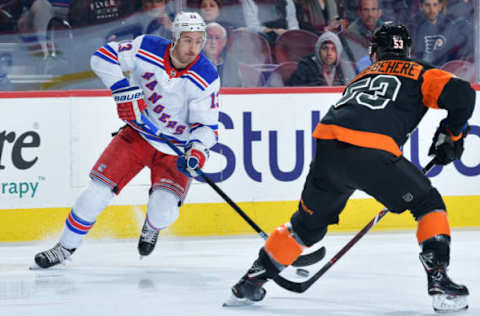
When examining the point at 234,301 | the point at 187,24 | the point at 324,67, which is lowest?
the point at 234,301

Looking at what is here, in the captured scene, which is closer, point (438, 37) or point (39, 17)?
point (39, 17)

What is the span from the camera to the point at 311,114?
202 inches

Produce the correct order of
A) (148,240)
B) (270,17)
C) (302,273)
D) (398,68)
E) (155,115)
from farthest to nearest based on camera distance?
(270,17), (148,240), (155,115), (302,273), (398,68)

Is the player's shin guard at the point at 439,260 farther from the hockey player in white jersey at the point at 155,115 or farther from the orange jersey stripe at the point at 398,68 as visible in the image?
the hockey player in white jersey at the point at 155,115

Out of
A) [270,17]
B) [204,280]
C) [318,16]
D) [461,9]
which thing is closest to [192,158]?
[204,280]

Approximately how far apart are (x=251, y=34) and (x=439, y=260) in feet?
9.01

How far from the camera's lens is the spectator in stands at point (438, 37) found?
5516 millimetres

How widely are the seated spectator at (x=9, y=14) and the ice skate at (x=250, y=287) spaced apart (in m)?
2.59

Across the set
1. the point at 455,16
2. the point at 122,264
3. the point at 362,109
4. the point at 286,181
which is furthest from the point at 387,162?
the point at 455,16

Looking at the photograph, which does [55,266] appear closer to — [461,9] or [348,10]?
[348,10]

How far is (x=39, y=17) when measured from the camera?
5.00 metres

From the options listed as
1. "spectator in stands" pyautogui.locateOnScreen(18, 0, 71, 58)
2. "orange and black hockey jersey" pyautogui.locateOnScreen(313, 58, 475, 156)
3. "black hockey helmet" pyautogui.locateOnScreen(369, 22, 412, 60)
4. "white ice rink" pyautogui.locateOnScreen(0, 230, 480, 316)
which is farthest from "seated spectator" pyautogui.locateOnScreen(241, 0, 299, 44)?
"orange and black hockey jersey" pyautogui.locateOnScreen(313, 58, 475, 156)

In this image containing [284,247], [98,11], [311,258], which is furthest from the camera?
[98,11]

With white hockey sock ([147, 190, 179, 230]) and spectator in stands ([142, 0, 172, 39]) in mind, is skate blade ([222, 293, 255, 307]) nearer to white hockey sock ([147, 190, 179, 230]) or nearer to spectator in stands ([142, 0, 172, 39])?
white hockey sock ([147, 190, 179, 230])
